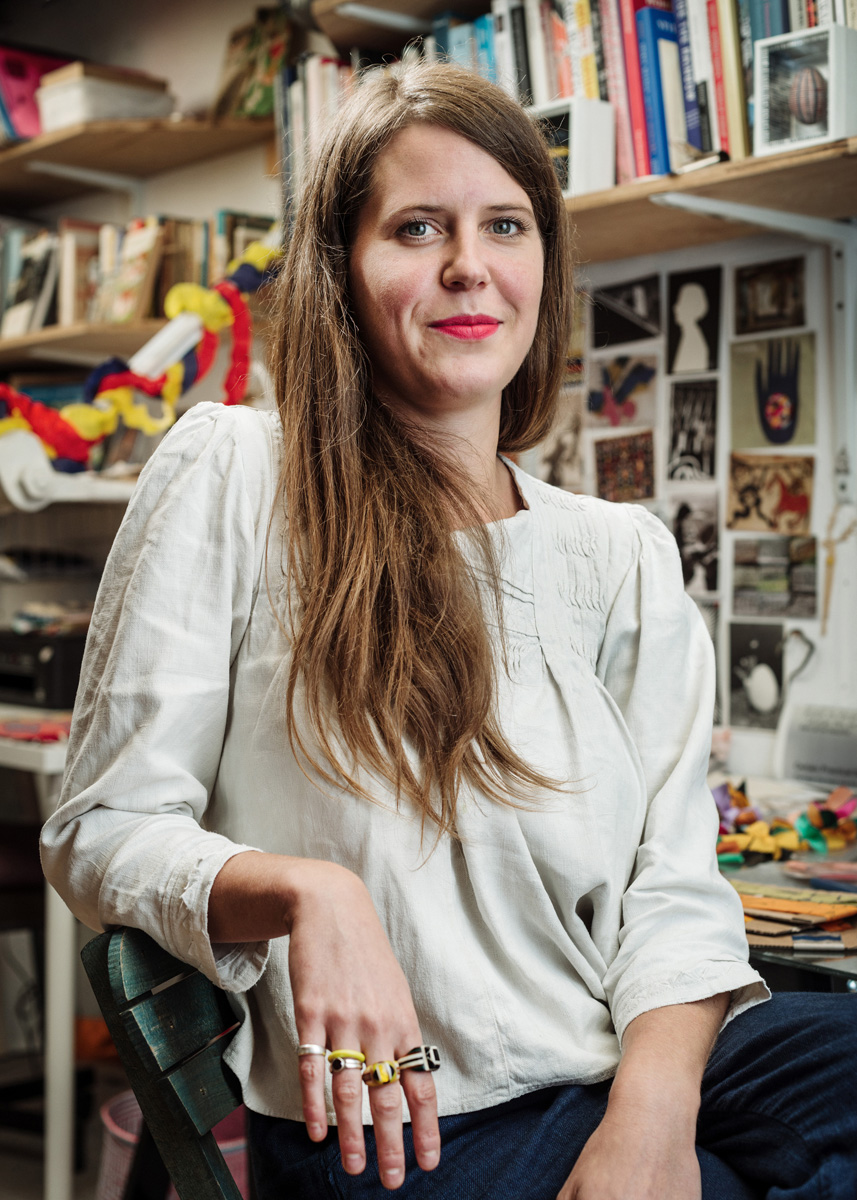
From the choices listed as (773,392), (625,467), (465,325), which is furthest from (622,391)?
(465,325)

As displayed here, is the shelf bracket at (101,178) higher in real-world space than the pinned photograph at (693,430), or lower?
higher

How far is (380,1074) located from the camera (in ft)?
2.20

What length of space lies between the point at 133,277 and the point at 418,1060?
1995 millimetres

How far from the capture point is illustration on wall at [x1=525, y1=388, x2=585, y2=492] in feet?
6.12

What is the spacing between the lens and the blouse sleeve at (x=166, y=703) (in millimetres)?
778

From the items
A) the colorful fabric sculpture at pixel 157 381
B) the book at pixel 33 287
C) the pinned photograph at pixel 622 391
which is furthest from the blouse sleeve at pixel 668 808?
the book at pixel 33 287

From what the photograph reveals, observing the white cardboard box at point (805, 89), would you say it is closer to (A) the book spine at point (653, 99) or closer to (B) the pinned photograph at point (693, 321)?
(A) the book spine at point (653, 99)

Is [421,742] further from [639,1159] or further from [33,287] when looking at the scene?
[33,287]

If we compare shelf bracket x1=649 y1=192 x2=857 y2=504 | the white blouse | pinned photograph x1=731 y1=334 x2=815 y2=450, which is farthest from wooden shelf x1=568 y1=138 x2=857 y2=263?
the white blouse

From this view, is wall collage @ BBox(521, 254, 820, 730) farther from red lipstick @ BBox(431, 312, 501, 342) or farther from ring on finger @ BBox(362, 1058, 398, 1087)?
ring on finger @ BBox(362, 1058, 398, 1087)

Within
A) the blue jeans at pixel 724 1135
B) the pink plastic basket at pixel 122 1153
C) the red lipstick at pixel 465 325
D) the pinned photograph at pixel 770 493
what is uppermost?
the red lipstick at pixel 465 325

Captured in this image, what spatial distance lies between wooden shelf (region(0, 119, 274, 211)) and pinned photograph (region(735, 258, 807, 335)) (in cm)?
111

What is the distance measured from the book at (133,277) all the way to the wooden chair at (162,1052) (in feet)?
5.79

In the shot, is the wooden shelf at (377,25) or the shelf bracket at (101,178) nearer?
the wooden shelf at (377,25)
